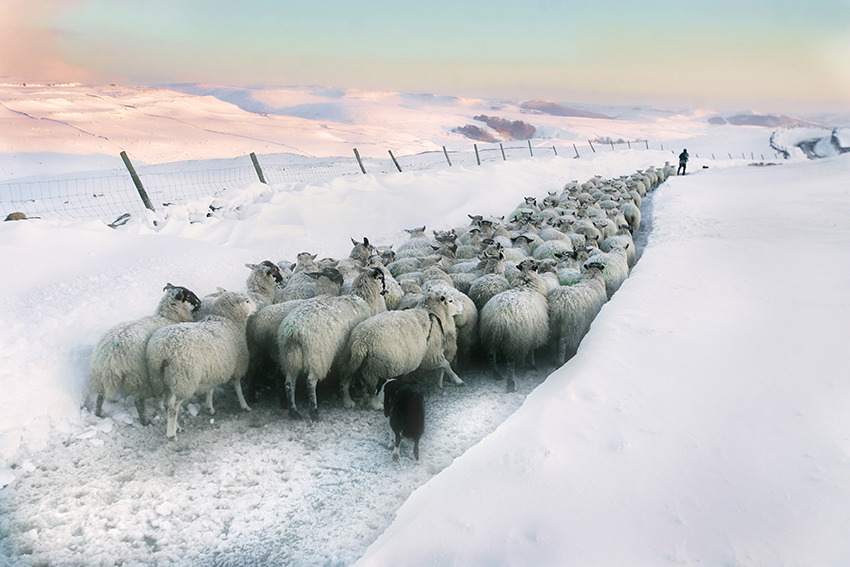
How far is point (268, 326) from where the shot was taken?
5.07 metres

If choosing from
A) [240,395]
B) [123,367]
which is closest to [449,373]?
[240,395]

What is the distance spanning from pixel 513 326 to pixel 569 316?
2.59 feet

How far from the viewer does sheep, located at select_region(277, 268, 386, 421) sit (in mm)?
4676

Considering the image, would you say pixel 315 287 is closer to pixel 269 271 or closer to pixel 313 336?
pixel 269 271

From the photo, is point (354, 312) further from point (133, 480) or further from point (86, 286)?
point (86, 286)

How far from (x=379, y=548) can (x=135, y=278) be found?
4.76 m

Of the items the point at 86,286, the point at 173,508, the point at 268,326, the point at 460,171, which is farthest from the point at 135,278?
the point at 460,171

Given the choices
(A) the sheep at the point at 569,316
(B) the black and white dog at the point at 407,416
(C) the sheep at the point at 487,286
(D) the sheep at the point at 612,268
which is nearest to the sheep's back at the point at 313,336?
(B) the black and white dog at the point at 407,416

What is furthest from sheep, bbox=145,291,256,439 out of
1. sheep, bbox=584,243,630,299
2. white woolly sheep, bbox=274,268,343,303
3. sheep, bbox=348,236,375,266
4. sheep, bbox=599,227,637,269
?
sheep, bbox=599,227,637,269

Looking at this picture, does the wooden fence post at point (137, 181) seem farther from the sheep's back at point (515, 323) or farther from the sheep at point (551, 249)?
the sheep's back at point (515, 323)

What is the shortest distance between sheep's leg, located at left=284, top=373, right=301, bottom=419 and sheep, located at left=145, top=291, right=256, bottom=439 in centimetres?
47

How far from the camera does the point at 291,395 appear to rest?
4.71m

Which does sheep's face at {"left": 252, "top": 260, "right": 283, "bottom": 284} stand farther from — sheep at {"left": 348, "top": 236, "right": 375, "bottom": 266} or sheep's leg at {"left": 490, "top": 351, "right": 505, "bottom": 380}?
sheep's leg at {"left": 490, "top": 351, "right": 505, "bottom": 380}

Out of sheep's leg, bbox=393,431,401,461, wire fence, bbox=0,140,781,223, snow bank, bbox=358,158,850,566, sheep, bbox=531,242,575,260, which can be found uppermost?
snow bank, bbox=358,158,850,566
